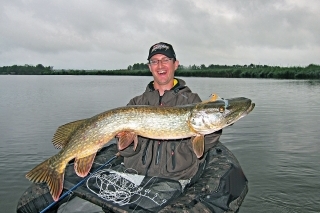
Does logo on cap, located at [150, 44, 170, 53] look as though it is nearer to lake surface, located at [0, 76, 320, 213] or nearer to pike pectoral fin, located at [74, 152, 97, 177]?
pike pectoral fin, located at [74, 152, 97, 177]

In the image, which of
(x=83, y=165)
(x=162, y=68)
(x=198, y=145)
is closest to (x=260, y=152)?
(x=162, y=68)

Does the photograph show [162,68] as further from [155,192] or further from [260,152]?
[260,152]

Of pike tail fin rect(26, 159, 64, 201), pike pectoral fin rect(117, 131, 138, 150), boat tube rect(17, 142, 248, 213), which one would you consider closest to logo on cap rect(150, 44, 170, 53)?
pike pectoral fin rect(117, 131, 138, 150)

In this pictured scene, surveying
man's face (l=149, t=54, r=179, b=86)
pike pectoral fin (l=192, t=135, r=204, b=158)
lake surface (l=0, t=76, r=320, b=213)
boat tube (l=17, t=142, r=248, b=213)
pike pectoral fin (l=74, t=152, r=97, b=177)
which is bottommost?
lake surface (l=0, t=76, r=320, b=213)

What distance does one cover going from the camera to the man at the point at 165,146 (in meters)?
3.52

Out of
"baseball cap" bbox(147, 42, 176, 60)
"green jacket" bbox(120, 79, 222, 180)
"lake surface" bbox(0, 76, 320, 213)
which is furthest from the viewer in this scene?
"lake surface" bbox(0, 76, 320, 213)

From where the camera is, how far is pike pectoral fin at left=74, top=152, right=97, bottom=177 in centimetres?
313

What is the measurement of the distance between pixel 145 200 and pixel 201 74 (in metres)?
54.5

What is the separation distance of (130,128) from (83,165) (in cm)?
59

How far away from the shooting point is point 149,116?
3.23 metres

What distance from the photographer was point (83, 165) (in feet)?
10.3

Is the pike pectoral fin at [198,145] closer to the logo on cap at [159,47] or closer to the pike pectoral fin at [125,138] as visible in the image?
the pike pectoral fin at [125,138]

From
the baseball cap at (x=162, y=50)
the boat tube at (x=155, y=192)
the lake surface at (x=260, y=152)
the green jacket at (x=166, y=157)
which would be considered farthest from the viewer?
the lake surface at (x=260, y=152)

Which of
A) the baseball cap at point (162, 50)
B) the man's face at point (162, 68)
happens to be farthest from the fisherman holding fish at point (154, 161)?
the baseball cap at point (162, 50)
